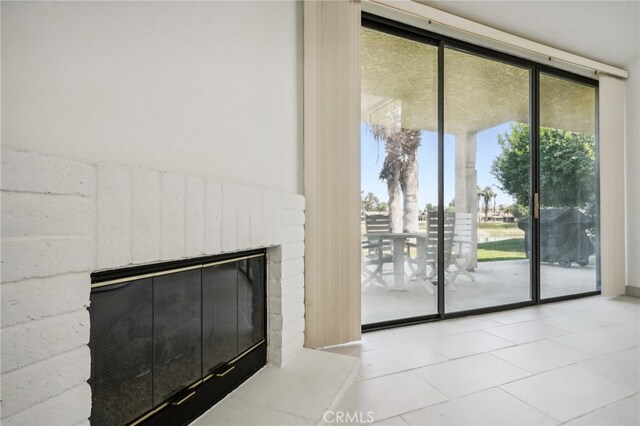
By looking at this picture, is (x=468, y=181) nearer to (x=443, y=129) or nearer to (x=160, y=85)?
(x=443, y=129)

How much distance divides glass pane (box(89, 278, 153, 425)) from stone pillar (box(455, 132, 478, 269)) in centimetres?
257

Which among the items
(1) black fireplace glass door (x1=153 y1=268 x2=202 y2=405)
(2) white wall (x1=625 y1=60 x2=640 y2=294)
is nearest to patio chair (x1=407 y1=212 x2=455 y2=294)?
(1) black fireplace glass door (x1=153 y1=268 x2=202 y2=405)

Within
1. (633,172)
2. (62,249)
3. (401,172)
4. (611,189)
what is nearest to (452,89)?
(401,172)

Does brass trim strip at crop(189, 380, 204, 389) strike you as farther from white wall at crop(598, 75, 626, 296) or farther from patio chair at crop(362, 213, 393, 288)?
white wall at crop(598, 75, 626, 296)

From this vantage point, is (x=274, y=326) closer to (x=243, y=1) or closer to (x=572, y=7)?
(x=243, y=1)

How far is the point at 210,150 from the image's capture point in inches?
57.3

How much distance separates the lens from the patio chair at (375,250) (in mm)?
2551

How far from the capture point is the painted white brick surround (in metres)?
0.68

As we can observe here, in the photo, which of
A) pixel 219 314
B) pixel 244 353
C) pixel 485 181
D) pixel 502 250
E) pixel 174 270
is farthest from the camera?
pixel 502 250

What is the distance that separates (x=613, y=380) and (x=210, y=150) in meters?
2.40

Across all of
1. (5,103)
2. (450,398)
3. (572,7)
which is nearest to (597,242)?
(572,7)

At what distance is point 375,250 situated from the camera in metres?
2.60

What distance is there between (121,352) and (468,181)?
2814mm

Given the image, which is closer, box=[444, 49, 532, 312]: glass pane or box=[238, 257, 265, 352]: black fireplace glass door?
box=[238, 257, 265, 352]: black fireplace glass door
